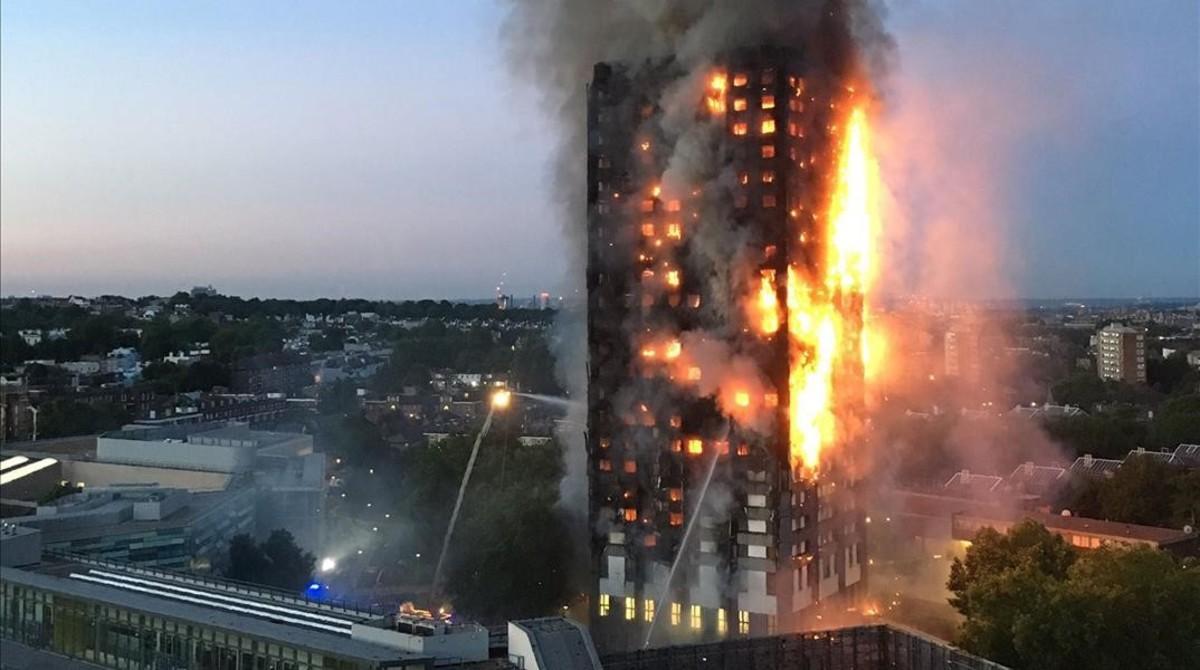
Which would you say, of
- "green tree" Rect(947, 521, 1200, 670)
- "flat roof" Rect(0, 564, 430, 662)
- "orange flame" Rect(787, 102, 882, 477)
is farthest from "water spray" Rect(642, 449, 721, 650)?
"flat roof" Rect(0, 564, 430, 662)

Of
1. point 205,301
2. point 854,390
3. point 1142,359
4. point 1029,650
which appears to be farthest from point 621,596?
point 205,301

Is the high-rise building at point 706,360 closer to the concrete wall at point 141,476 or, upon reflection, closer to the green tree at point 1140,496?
the green tree at point 1140,496

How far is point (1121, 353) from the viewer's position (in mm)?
51844

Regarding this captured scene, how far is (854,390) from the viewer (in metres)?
33.1

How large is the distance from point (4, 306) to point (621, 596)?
109871 millimetres

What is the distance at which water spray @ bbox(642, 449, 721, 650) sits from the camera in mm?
29484

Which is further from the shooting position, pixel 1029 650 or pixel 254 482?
pixel 254 482

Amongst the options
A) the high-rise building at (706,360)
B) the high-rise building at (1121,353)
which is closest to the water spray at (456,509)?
the high-rise building at (706,360)

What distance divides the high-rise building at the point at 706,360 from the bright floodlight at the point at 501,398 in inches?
1186

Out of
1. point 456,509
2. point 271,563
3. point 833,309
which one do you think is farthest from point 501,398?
point 833,309

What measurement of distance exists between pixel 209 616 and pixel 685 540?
46.4ft

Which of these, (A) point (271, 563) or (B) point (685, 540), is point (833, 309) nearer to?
(B) point (685, 540)

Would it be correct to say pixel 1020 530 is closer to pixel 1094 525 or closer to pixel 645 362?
pixel 1094 525

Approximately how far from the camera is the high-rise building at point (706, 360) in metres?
29.0
